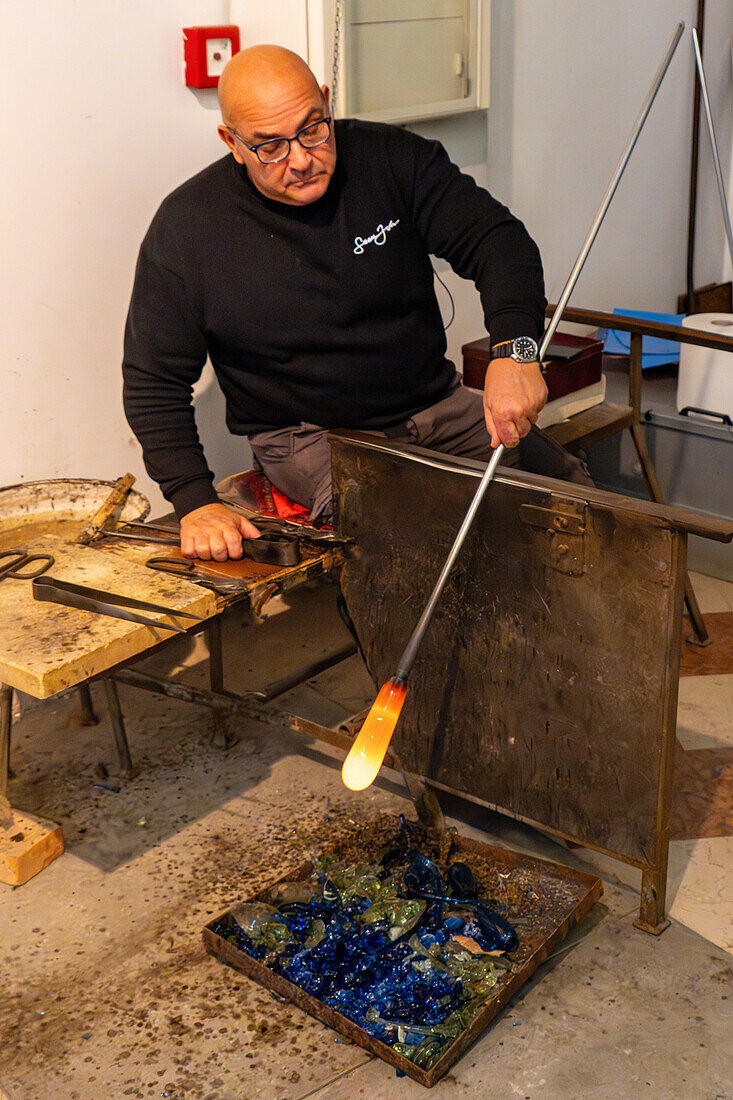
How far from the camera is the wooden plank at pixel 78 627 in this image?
1793 millimetres

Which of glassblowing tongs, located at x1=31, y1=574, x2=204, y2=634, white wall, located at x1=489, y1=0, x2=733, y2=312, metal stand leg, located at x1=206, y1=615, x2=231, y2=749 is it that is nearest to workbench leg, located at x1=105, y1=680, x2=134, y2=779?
metal stand leg, located at x1=206, y1=615, x2=231, y2=749

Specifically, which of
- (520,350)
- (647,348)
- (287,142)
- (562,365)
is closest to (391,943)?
(520,350)

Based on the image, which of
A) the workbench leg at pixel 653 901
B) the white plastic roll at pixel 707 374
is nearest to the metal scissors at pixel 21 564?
the workbench leg at pixel 653 901

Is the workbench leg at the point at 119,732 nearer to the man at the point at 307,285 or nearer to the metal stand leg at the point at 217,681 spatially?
the metal stand leg at the point at 217,681

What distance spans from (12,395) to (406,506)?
41.4 inches

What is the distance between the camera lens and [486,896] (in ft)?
6.91

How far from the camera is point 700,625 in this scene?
3053 millimetres

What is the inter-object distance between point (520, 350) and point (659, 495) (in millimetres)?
1274

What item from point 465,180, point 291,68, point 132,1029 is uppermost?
point 291,68

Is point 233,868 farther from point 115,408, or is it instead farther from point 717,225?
point 717,225

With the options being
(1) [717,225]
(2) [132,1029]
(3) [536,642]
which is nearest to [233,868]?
(2) [132,1029]

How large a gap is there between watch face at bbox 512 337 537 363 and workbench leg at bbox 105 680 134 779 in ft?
3.74

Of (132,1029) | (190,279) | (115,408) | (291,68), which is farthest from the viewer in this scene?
(115,408)

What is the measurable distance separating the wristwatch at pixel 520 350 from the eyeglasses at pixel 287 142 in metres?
0.57
